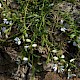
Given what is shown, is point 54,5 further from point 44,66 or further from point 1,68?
point 1,68

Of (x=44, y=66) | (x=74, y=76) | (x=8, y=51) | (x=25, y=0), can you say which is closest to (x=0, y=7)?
(x=25, y=0)

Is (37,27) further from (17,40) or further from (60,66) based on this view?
→ (60,66)

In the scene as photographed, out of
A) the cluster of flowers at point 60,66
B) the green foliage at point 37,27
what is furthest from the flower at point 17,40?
the cluster of flowers at point 60,66

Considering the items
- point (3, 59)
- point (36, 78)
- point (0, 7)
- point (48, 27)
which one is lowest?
point (36, 78)

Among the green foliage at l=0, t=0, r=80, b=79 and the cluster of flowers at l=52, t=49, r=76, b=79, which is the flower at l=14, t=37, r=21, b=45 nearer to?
the green foliage at l=0, t=0, r=80, b=79

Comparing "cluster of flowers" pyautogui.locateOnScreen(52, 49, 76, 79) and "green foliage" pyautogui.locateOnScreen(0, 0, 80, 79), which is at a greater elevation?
"green foliage" pyautogui.locateOnScreen(0, 0, 80, 79)

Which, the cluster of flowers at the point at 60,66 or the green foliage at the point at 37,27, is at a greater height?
the green foliage at the point at 37,27

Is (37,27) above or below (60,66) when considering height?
above

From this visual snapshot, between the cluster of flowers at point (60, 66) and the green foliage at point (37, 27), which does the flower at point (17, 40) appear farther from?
the cluster of flowers at point (60, 66)

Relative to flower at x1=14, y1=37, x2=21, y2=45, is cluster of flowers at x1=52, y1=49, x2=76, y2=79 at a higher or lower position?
lower

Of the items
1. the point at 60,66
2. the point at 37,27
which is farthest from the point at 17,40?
the point at 60,66

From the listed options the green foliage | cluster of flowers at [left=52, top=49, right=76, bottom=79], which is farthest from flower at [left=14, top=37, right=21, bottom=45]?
cluster of flowers at [left=52, top=49, right=76, bottom=79]
